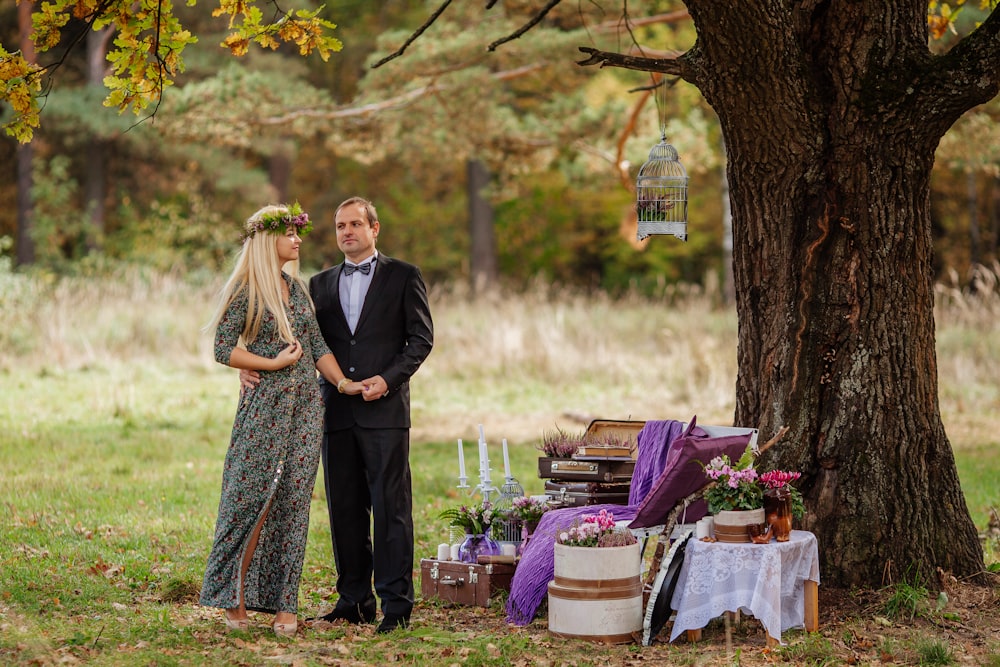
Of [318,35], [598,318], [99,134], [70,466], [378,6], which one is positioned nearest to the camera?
[318,35]

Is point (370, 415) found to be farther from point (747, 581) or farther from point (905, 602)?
Answer: point (905, 602)

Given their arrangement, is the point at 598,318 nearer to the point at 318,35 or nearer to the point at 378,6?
the point at 318,35

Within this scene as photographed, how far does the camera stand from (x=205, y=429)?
12.6m

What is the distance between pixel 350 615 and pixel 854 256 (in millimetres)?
3125

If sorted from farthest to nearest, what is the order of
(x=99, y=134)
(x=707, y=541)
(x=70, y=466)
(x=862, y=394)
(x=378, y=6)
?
(x=378, y=6) → (x=99, y=134) → (x=70, y=466) → (x=862, y=394) → (x=707, y=541)

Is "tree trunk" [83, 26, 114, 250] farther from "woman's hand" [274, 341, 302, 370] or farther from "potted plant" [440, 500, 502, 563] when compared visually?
"woman's hand" [274, 341, 302, 370]

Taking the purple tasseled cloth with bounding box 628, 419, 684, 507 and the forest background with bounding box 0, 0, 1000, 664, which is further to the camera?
the forest background with bounding box 0, 0, 1000, 664

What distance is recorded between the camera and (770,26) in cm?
595

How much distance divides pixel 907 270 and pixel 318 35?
3362 mm

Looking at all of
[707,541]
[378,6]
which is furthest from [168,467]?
[378,6]

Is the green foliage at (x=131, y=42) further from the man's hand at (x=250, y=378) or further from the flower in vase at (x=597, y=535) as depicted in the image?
the flower in vase at (x=597, y=535)

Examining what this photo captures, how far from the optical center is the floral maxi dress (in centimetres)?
571

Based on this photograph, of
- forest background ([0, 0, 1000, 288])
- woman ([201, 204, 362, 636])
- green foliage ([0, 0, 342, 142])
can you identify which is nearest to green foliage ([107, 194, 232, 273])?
forest background ([0, 0, 1000, 288])

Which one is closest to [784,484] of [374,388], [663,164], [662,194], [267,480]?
[374,388]
